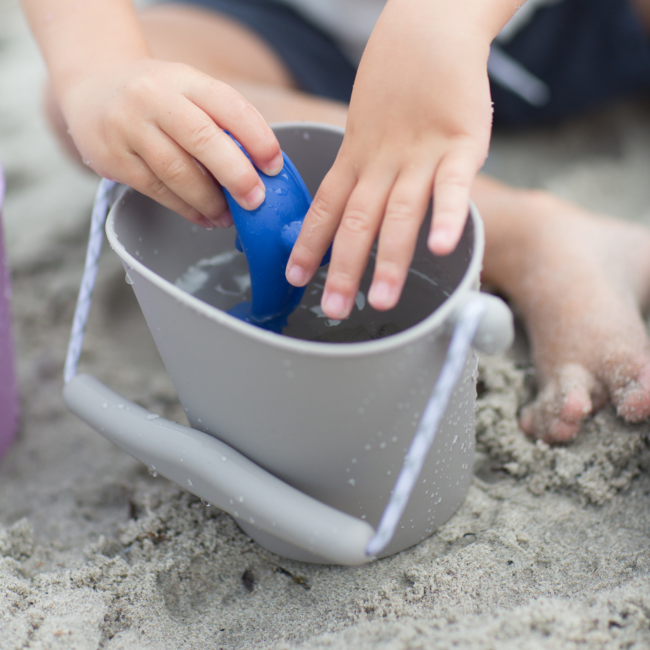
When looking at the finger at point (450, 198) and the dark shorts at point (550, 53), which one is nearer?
the finger at point (450, 198)

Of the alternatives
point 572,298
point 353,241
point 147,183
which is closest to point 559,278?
point 572,298

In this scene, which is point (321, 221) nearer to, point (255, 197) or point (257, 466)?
point (255, 197)

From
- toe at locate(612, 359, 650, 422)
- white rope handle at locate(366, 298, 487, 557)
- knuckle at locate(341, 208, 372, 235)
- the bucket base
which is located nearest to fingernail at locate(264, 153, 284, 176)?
knuckle at locate(341, 208, 372, 235)

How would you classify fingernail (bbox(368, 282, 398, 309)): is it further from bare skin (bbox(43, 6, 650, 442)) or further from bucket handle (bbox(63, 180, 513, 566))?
bare skin (bbox(43, 6, 650, 442))

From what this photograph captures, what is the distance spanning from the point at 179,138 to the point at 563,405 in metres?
0.52

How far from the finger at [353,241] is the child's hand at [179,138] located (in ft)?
0.33

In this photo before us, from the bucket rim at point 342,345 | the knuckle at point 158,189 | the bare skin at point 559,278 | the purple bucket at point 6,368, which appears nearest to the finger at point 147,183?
the knuckle at point 158,189

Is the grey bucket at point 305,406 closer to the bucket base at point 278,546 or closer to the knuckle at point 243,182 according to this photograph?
the bucket base at point 278,546

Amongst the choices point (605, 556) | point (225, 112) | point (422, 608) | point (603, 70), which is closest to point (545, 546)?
point (605, 556)

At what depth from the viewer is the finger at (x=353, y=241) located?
0.50 m

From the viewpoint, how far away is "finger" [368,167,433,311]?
1.57ft

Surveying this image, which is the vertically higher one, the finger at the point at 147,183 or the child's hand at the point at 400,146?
the child's hand at the point at 400,146

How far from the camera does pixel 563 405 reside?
71 centimetres

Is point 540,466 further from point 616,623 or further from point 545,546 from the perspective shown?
point 616,623
